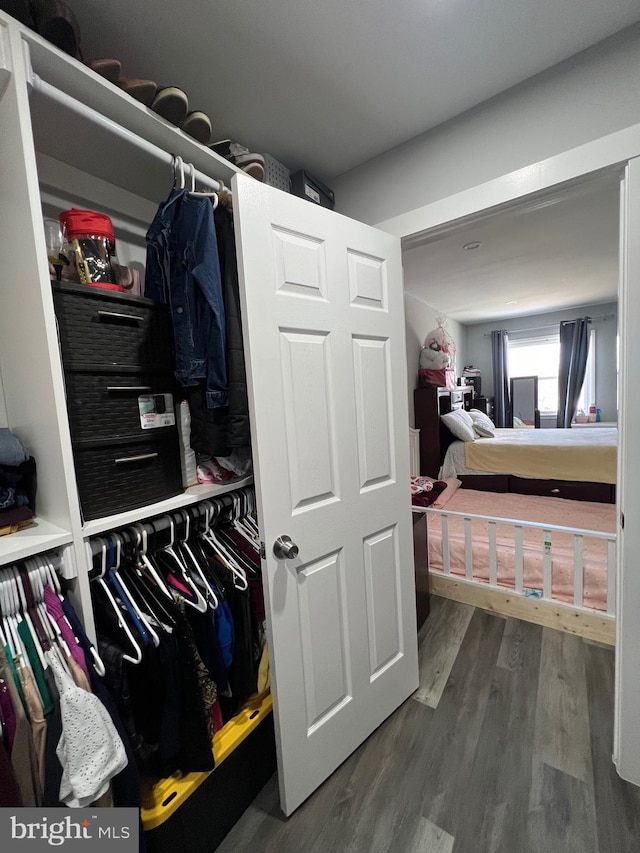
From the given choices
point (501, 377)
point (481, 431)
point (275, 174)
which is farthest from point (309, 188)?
point (501, 377)

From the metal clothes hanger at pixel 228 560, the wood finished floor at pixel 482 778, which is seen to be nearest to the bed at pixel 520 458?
the wood finished floor at pixel 482 778

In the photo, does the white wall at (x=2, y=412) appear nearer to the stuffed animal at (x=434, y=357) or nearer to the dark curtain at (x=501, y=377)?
the stuffed animal at (x=434, y=357)

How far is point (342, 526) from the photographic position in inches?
48.8

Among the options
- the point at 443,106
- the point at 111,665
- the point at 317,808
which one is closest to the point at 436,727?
the point at 317,808

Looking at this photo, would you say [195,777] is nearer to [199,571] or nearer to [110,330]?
[199,571]

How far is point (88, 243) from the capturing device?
0.95m

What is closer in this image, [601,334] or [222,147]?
[222,147]

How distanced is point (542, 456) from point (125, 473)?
353 centimetres

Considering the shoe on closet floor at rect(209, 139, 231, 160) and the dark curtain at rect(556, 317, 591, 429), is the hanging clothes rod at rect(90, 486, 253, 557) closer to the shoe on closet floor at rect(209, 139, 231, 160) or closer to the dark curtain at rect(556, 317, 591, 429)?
the shoe on closet floor at rect(209, 139, 231, 160)

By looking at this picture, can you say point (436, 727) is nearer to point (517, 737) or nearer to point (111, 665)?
point (517, 737)

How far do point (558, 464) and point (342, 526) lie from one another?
2.91m

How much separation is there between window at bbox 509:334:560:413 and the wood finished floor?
208 inches

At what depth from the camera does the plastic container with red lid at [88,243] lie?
3.08ft
